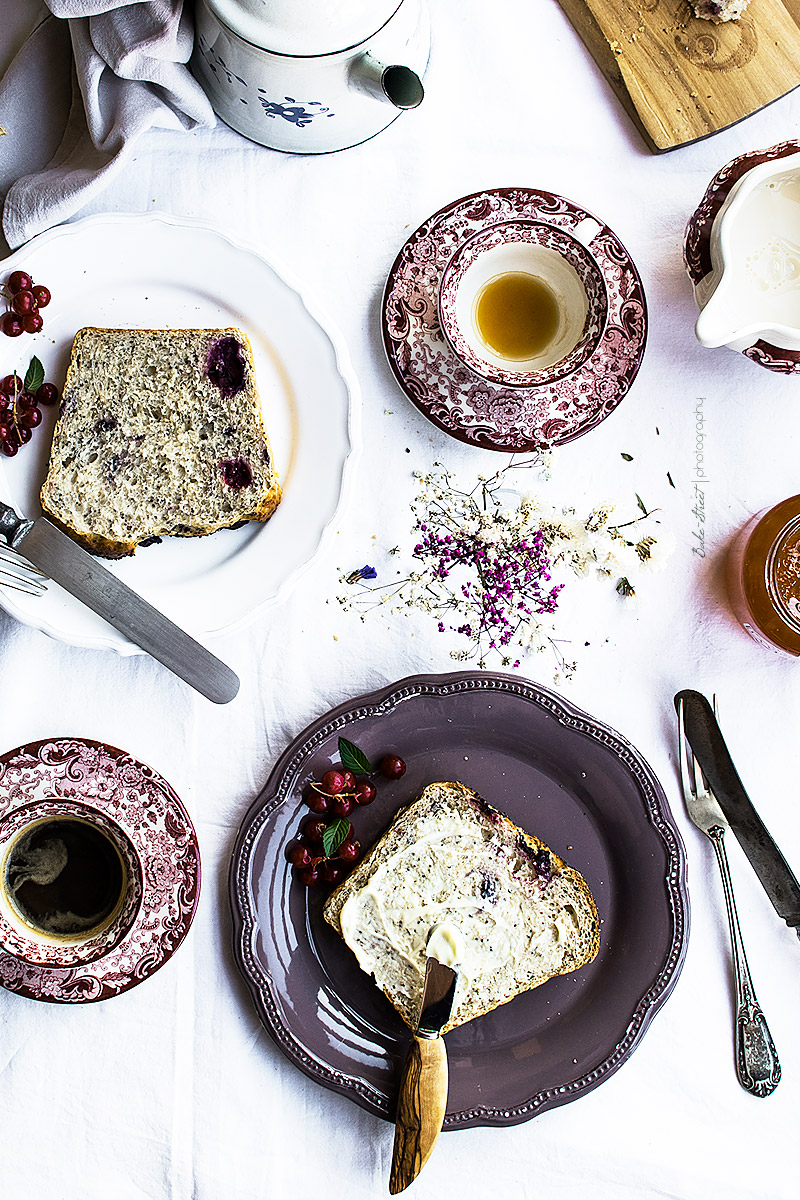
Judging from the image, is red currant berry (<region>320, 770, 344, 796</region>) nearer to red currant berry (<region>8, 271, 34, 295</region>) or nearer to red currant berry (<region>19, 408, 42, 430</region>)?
red currant berry (<region>19, 408, 42, 430</region>)

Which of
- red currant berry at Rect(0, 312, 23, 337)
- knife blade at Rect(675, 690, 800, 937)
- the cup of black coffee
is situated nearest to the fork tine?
knife blade at Rect(675, 690, 800, 937)

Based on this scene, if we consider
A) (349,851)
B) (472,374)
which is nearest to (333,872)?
(349,851)

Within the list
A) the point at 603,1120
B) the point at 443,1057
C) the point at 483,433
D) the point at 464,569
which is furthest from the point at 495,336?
the point at 603,1120

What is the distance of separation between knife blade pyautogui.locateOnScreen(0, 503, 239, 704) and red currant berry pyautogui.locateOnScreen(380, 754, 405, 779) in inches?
12.5

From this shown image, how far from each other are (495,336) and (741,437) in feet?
1.53

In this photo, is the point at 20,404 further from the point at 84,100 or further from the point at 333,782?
the point at 333,782

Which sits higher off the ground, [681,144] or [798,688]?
[681,144]

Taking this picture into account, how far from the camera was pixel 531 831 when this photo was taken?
159cm

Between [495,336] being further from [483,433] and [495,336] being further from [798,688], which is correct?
[798,688]

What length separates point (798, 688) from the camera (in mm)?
1677

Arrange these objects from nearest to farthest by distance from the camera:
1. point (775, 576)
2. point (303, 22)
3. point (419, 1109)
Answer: point (303, 22) → point (419, 1109) → point (775, 576)

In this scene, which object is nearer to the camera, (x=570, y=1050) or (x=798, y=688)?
(x=570, y=1050)

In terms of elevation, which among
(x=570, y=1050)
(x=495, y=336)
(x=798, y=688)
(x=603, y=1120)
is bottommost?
(x=603, y=1120)

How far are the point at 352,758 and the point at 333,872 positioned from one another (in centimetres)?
19
